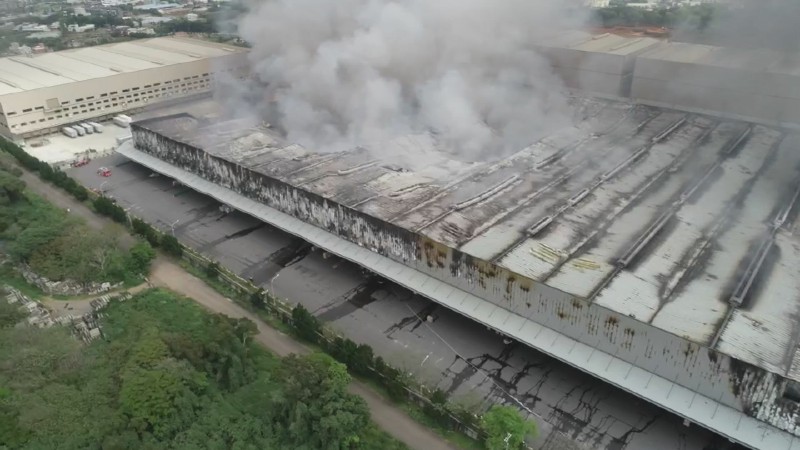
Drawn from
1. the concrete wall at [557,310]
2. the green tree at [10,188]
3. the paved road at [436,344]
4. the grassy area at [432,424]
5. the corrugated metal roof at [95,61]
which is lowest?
the grassy area at [432,424]

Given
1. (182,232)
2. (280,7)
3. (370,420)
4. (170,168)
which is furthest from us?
(280,7)

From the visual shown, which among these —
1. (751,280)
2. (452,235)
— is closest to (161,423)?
(452,235)

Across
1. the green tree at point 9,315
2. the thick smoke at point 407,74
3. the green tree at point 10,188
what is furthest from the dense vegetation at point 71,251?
the thick smoke at point 407,74

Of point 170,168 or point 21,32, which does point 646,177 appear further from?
point 21,32

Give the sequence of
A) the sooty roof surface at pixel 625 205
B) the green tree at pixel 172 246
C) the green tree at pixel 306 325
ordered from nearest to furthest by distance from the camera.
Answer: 1. the sooty roof surface at pixel 625 205
2. the green tree at pixel 306 325
3. the green tree at pixel 172 246

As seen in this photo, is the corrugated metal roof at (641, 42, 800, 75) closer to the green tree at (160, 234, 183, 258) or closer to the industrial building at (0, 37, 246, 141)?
the green tree at (160, 234, 183, 258)

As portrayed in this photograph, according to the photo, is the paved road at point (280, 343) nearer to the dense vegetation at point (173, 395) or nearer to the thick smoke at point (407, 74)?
the dense vegetation at point (173, 395)
